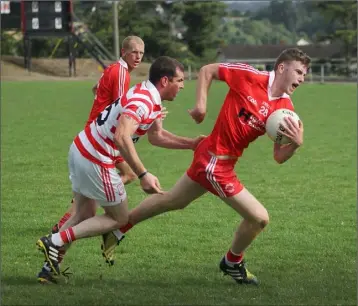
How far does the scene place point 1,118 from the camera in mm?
25578

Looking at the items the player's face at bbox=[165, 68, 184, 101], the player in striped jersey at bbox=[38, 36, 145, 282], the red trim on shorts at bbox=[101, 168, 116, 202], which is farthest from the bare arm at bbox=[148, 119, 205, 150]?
the player in striped jersey at bbox=[38, 36, 145, 282]

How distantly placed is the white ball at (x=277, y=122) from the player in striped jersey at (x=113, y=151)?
2.44ft

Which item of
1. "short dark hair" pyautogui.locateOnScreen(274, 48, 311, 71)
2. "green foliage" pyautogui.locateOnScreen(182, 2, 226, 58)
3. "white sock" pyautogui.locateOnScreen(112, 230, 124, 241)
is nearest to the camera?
"short dark hair" pyautogui.locateOnScreen(274, 48, 311, 71)

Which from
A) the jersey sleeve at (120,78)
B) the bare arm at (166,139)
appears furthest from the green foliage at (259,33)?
the bare arm at (166,139)

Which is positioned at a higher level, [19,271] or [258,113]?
[258,113]

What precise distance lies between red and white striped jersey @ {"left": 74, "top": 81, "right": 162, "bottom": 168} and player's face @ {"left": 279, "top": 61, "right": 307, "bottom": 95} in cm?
107

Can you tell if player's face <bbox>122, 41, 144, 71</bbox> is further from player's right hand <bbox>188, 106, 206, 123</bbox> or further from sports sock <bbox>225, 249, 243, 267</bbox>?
sports sock <bbox>225, 249, 243, 267</bbox>

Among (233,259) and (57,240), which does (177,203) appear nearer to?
(233,259)

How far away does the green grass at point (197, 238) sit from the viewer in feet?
24.2

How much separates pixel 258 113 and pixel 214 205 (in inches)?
182

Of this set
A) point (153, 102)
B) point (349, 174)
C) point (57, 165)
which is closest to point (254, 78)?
point (153, 102)

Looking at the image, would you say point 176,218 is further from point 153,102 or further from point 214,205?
point 153,102

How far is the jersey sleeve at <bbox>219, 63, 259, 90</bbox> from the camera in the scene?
7656mm

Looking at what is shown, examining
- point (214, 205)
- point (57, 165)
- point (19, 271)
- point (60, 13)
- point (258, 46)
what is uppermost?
point (19, 271)
